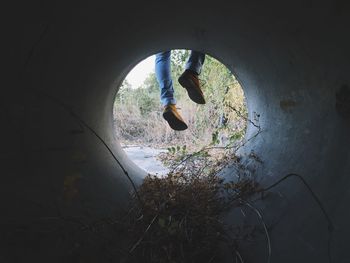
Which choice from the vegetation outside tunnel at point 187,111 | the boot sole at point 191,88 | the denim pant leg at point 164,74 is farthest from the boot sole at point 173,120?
the vegetation outside tunnel at point 187,111

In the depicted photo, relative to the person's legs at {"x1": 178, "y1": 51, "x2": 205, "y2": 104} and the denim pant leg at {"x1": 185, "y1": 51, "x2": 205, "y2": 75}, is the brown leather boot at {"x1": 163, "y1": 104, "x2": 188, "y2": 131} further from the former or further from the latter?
the denim pant leg at {"x1": 185, "y1": 51, "x2": 205, "y2": 75}

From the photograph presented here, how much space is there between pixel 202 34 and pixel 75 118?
39.3 inches

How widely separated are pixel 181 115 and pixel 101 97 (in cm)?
439

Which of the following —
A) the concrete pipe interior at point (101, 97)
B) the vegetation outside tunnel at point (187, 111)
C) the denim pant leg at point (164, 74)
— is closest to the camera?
the concrete pipe interior at point (101, 97)

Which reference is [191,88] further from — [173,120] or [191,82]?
[173,120]

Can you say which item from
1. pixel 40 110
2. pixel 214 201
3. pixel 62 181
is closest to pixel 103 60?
pixel 40 110

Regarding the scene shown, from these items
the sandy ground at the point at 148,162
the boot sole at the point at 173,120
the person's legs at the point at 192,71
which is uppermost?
the person's legs at the point at 192,71

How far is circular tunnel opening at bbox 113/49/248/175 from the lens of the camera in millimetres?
4441

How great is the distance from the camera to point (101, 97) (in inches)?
88.4

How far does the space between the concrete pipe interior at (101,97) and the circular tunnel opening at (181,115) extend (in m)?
1.71

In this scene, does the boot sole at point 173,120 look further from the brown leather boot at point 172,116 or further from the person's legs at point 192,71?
the person's legs at point 192,71

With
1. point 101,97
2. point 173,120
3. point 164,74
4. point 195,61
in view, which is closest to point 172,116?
point 173,120

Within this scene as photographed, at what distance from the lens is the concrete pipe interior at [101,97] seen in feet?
4.21

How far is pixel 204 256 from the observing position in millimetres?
1630
